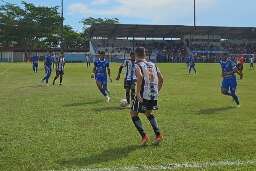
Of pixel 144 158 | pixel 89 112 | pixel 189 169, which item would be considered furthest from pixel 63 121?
pixel 189 169

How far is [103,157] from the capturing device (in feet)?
29.9

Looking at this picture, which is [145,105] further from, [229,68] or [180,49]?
[180,49]

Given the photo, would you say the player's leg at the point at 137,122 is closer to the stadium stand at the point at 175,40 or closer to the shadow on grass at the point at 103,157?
the shadow on grass at the point at 103,157

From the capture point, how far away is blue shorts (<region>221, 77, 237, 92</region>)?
1777cm

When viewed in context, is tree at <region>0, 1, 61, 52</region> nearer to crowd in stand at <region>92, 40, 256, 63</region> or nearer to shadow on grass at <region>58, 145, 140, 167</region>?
crowd in stand at <region>92, 40, 256, 63</region>

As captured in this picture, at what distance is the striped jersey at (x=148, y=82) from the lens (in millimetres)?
10086

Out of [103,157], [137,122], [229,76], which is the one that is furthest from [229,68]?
[103,157]

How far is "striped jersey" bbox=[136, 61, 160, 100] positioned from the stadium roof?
81923 millimetres

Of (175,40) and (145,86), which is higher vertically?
(175,40)

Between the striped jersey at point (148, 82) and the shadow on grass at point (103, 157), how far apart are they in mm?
1035

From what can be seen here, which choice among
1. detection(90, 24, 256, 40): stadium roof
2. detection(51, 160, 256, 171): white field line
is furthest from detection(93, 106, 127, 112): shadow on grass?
detection(90, 24, 256, 40): stadium roof

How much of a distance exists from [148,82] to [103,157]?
1.86 m

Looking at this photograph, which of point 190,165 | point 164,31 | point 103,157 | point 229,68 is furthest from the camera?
point 164,31

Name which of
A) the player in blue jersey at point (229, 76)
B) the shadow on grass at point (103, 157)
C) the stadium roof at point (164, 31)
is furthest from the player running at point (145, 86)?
the stadium roof at point (164, 31)
